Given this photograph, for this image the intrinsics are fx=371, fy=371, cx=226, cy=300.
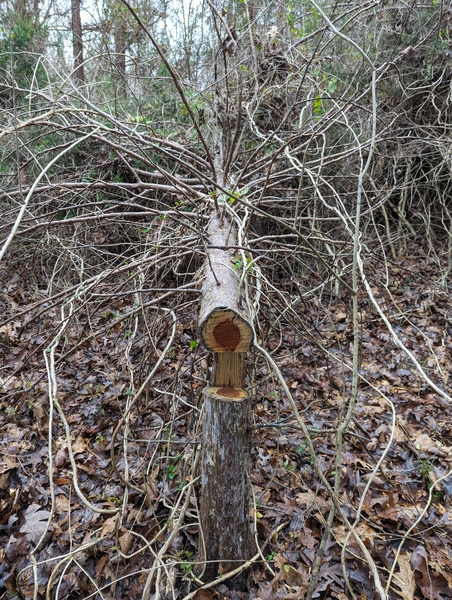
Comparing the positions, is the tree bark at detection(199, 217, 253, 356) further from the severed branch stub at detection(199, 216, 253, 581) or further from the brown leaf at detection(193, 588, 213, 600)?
the brown leaf at detection(193, 588, 213, 600)

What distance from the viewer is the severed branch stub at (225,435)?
1539mm

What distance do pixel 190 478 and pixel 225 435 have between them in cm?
84

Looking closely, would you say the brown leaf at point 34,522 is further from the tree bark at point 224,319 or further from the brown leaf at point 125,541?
the tree bark at point 224,319

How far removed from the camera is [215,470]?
1647 mm

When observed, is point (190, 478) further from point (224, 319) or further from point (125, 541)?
point (224, 319)

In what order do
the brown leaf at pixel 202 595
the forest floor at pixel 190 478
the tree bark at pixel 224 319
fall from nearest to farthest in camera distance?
the tree bark at pixel 224 319
the brown leaf at pixel 202 595
the forest floor at pixel 190 478

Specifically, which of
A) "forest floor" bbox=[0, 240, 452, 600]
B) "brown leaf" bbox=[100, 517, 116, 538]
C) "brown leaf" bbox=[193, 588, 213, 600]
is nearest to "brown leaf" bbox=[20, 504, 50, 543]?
"forest floor" bbox=[0, 240, 452, 600]

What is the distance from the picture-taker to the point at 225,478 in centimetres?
165

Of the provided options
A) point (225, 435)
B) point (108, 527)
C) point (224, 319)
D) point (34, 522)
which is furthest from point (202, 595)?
point (224, 319)

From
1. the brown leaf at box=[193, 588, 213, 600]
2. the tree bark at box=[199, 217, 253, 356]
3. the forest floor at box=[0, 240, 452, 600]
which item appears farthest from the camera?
the forest floor at box=[0, 240, 452, 600]

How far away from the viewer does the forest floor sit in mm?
1867

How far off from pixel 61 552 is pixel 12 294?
3.45 meters

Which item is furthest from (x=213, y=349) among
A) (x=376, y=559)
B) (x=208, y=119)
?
(x=208, y=119)

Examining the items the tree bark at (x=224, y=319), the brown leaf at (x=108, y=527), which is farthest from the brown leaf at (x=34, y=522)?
the tree bark at (x=224, y=319)
